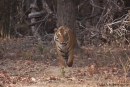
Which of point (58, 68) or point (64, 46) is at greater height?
point (64, 46)

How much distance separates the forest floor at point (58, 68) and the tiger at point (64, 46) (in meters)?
0.20

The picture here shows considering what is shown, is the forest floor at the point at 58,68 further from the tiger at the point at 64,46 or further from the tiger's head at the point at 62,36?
the tiger's head at the point at 62,36

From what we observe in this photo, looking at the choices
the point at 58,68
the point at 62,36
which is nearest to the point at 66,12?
the point at 62,36

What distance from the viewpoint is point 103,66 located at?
8.42 meters

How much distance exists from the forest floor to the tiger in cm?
20

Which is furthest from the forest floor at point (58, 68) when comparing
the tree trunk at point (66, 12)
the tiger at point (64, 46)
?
the tree trunk at point (66, 12)

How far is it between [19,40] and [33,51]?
2377 mm

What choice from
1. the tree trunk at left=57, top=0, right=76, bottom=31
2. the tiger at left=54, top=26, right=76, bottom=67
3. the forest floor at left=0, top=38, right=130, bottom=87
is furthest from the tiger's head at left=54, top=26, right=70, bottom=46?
the tree trunk at left=57, top=0, right=76, bottom=31

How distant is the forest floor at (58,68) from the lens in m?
6.59

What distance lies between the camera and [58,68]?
8.30 metres

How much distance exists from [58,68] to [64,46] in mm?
510

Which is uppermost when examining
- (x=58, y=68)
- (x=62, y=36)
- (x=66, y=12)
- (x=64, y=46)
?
(x=66, y=12)

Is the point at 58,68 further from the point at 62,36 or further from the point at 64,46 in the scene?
the point at 62,36

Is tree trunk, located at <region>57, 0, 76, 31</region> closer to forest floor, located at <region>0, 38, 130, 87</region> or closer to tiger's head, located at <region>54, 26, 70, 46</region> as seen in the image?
forest floor, located at <region>0, 38, 130, 87</region>
